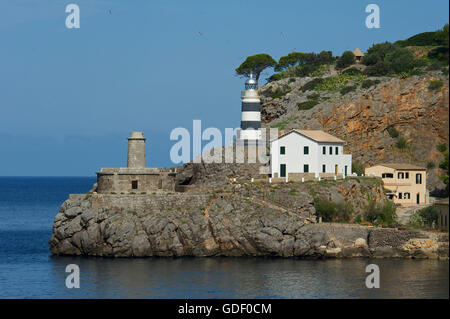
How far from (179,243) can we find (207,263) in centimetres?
447

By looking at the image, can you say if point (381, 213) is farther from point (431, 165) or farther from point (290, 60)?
point (290, 60)

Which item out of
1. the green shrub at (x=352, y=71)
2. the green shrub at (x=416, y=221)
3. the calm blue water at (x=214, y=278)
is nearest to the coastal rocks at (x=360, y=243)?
the calm blue water at (x=214, y=278)

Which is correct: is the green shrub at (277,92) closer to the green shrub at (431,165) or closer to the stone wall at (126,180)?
the green shrub at (431,165)

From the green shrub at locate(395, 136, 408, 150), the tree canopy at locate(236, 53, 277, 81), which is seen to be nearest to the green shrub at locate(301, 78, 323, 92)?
the tree canopy at locate(236, 53, 277, 81)

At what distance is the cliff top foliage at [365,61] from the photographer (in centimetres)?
9096

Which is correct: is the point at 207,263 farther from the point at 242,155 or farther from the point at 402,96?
the point at 402,96

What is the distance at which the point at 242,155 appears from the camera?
7206cm

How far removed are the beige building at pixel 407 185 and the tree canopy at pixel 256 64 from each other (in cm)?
4050

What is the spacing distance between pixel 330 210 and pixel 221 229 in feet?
30.9

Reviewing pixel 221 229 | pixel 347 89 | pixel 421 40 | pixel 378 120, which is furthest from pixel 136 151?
pixel 421 40

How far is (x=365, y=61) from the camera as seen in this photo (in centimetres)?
10038

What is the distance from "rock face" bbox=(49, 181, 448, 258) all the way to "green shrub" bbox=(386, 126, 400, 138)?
60.9 ft

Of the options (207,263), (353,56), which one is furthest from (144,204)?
(353,56)

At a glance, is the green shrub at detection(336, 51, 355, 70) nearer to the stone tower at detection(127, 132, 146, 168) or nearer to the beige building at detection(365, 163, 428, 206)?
the beige building at detection(365, 163, 428, 206)
